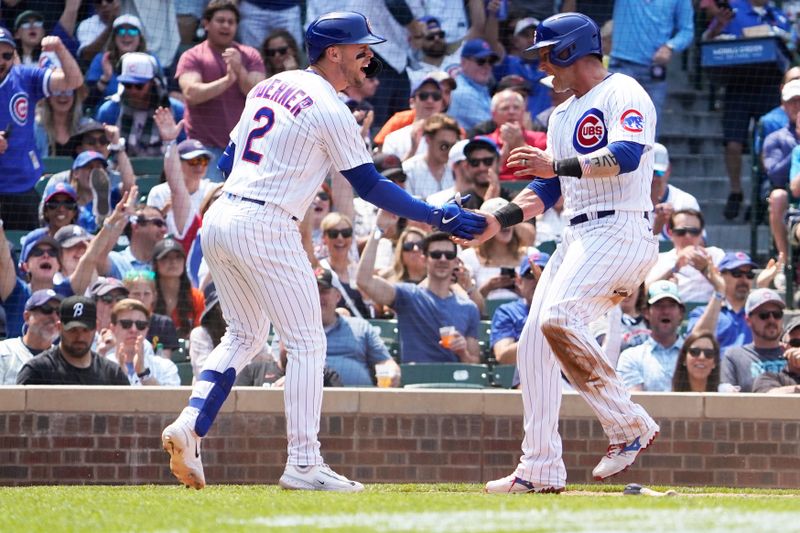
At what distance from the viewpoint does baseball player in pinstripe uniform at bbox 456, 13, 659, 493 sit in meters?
6.16

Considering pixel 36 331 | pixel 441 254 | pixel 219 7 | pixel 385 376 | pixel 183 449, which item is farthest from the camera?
pixel 219 7

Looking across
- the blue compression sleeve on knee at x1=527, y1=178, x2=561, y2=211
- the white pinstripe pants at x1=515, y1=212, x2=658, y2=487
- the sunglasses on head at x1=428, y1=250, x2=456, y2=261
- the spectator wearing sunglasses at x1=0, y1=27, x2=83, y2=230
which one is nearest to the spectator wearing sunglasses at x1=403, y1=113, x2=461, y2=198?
the sunglasses on head at x1=428, y1=250, x2=456, y2=261

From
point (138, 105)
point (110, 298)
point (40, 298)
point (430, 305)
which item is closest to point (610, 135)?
point (430, 305)

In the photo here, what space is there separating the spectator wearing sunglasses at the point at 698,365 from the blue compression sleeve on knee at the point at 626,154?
10.0 ft

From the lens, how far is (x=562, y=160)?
242 inches

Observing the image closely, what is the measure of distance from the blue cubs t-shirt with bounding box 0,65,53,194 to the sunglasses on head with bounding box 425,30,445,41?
3629 millimetres

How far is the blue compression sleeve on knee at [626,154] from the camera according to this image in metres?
6.04

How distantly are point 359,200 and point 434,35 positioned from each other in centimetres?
229

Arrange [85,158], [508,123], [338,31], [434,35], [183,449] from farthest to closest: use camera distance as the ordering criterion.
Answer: [434,35] < [508,123] < [85,158] < [338,31] < [183,449]

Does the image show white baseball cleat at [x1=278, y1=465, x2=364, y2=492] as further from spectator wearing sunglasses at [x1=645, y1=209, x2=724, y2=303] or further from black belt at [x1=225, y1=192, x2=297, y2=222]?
spectator wearing sunglasses at [x1=645, y1=209, x2=724, y2=303]

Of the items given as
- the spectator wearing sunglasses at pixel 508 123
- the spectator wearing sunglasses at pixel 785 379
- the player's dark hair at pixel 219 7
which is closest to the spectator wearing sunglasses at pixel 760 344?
the spectator wearing sunglasses at pixel 785 379

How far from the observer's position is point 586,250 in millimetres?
6219

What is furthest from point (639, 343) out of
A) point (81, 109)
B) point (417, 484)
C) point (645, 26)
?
point (81, 109)

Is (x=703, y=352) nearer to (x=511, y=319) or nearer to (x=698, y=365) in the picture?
(x=698, y=365)
